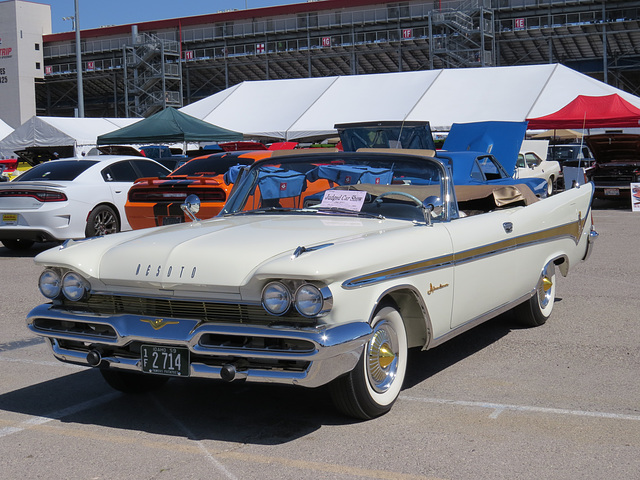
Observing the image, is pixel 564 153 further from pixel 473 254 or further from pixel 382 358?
pixel 382 358

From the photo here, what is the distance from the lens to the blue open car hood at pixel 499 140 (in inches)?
529

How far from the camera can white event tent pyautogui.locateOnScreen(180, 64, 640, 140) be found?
24812mm

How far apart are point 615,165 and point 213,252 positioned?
17.8 meters

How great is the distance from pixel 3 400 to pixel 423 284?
262 centimetres

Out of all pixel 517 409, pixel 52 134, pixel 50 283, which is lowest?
pixel 517 409

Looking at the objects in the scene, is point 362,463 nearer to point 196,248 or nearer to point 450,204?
point 196,248

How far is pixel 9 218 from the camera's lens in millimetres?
12469

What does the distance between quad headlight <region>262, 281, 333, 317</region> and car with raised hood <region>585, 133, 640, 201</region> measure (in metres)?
17.1

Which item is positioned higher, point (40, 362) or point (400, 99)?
point (400, 99)

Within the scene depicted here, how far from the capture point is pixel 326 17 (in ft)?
205

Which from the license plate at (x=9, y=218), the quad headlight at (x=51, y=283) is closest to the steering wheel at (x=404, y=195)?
the quad headlight at (x=51, y=283)

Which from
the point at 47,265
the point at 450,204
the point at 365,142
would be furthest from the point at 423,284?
the point at 365,142

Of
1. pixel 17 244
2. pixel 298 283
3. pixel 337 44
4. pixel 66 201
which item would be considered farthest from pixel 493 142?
pixel 337 44

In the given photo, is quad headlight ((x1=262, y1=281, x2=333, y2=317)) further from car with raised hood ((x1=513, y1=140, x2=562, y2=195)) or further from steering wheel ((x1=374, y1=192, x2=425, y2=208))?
car with raised hood ((x1=513, y1=140, x2=562, y2=195))
